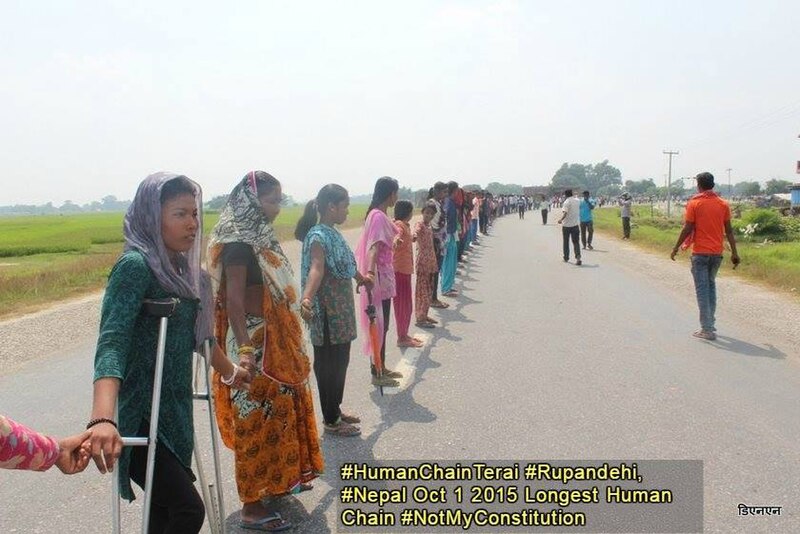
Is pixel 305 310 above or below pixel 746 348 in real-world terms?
above

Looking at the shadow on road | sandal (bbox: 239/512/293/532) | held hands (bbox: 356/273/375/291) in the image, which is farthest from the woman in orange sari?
the shadow on road

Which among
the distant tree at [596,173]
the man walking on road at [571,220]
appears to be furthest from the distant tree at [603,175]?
the man walking on road at [571,220]

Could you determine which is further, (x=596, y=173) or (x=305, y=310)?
(x=596, y=173)

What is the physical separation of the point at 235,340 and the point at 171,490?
1138mm

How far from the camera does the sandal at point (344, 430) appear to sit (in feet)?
13.9

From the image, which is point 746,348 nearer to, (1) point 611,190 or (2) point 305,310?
(2) point 305,310

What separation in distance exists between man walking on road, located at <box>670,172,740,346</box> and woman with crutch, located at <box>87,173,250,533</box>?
614cm

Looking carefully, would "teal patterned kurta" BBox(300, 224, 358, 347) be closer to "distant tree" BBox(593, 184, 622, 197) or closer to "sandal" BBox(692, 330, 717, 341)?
"sandal" BBox(692, 330, 717, 341)

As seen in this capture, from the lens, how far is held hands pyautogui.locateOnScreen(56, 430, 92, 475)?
1.69m

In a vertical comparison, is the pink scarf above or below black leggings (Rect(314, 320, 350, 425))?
above

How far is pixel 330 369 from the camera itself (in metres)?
4.09

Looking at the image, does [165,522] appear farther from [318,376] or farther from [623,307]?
[623,307]

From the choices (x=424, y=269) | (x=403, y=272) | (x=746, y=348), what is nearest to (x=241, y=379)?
(x=403, y=272)

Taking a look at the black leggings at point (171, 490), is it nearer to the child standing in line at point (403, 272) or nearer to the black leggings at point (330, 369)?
the black leggings at point (330, 369)
